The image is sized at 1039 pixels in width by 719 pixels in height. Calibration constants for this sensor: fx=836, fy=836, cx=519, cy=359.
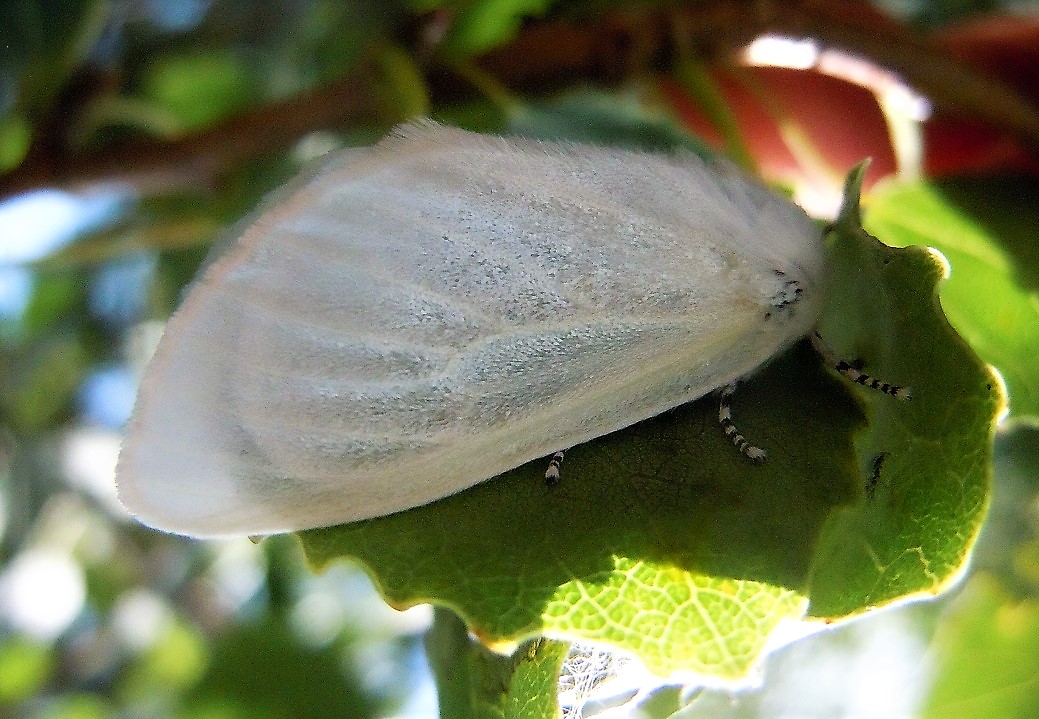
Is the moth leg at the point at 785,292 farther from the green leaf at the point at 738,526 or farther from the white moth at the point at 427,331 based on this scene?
the green leaf at the point at 738,526

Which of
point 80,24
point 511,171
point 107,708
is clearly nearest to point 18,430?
point 107,708

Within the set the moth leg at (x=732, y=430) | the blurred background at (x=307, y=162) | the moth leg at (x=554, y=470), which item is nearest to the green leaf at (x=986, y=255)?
the blurred background at (x=307, y=162)

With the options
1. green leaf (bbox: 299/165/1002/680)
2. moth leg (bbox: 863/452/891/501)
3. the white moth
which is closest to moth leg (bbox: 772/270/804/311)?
the white moth

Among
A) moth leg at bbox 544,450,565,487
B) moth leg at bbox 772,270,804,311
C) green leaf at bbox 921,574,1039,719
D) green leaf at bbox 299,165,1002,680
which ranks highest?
moth leg at bbox 772,270,804,311

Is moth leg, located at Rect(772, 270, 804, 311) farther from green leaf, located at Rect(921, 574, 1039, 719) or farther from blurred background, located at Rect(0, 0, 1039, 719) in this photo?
green leaf, located at Rect(921, 574, 1039, 719)

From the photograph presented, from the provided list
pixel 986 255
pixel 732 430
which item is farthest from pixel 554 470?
pixel 986 255

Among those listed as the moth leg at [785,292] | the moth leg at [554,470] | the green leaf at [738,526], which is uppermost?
the moth leg at [785,292]
